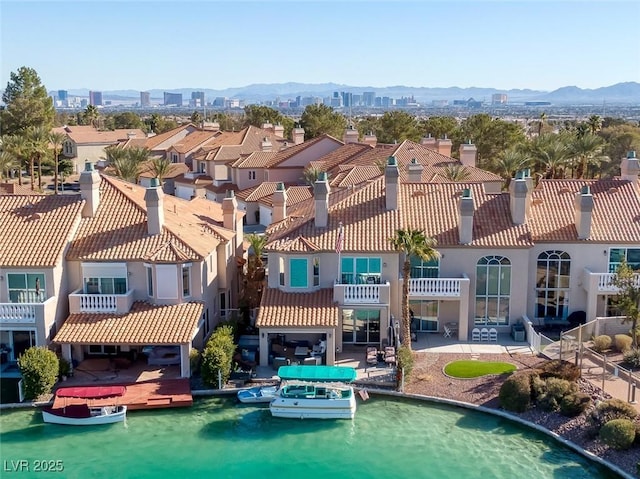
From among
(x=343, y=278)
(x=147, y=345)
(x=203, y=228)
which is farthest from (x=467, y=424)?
(x=203, y=228)

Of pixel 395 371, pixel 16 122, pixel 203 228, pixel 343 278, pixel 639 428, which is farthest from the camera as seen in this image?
pixel 16 122

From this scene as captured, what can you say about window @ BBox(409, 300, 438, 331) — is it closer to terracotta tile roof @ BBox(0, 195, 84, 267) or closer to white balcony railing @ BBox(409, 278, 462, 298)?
white balcony railing @ BBox(409, 278, 462, 298)

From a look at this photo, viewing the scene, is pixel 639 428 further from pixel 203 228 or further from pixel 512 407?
pixel 203 228

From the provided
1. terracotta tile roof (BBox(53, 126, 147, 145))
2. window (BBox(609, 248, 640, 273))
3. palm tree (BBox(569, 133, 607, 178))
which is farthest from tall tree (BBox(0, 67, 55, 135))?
window (BBox(609, 248, 640, 273))

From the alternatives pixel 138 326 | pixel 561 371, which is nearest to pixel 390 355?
pixel 561 371

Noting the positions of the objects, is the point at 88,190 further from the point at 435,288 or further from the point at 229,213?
the point at 435,288
